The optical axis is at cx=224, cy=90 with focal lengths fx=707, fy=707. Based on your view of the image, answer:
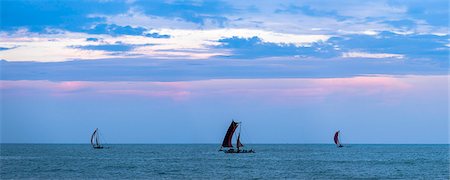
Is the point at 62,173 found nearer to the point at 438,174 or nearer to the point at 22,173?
the point at 22,173

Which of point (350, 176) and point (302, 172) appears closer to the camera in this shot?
point (350, 176)

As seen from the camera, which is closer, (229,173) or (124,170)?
(229,173)

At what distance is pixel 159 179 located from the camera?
208 feet

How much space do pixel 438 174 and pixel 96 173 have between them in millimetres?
35125

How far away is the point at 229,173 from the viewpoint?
71.1m

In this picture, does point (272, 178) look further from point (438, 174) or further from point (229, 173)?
point (438, 174)

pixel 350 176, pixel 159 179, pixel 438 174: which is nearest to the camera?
pixel 159 179

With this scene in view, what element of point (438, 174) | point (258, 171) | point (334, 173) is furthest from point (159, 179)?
point (438, 174)

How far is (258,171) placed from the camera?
7462 centimetres

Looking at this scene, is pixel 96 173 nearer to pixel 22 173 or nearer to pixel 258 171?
pixel 22 173

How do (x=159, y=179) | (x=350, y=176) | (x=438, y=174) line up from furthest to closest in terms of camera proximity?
1. (x=438, y=174)
2. (x=350, y=176)
3. (x=159, y=179)

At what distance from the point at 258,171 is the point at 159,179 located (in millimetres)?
14740

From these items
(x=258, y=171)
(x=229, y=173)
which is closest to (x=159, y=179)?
(x=229, y=173)

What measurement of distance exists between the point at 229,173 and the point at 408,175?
18252 mm
